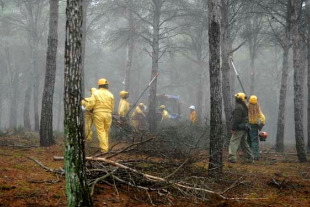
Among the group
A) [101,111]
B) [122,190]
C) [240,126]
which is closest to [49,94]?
[101,111]

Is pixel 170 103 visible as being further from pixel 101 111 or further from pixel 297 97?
pixel 101 111

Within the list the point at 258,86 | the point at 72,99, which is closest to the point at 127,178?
the point at 72,99

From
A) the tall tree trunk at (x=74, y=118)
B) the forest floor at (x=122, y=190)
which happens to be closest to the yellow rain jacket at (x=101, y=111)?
the forest floor at (x=122, y=190)

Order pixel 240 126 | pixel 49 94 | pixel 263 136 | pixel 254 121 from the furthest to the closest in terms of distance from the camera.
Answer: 1. pixel 263 136
2. pixel 254 121
3. pixel 240 126
4. pixel 49 94

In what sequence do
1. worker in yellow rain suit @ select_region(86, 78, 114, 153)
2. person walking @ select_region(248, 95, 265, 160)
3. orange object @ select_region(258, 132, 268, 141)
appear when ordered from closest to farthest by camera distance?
worker in yellow rain suit @ select_region(86, 78, 114, 153), person walking @ select_region(248, 95, 265, 160), orange object @ select_region(258, 132, 268, 141)

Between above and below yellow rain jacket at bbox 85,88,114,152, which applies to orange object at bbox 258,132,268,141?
below

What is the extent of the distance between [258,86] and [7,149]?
31.2m

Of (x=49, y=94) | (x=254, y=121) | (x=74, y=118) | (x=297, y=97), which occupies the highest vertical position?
(x=297, y=97)

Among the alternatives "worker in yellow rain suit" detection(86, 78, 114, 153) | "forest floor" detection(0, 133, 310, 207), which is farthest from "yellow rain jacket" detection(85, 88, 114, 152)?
"forest floor" detection(0, 133, 310, 207)

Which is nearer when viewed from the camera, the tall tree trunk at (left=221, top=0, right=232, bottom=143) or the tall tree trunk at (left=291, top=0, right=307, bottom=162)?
the tall tree trunk at (left=291, top=0, right=307, bottom=162)

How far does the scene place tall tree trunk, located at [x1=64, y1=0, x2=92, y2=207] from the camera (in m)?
2.79

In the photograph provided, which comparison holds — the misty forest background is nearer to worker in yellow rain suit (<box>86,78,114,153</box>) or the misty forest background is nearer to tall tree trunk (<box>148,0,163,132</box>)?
tall tree trunk (<box>148,0,163,132</box>)

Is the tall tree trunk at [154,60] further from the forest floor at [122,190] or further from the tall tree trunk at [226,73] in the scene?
the forest floor at [122,190]

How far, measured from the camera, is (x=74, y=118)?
2848mm
